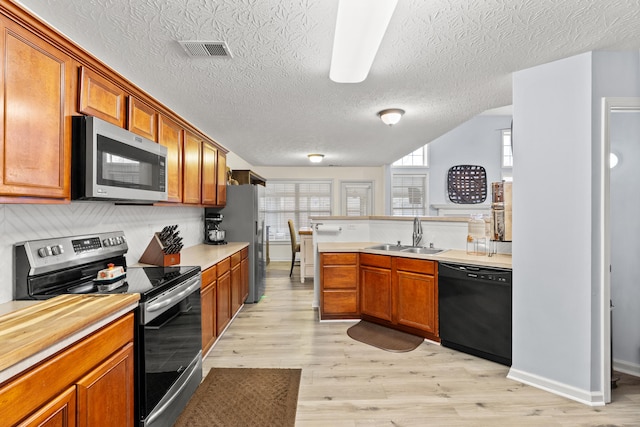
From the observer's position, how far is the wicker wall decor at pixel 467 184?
7488 millimetres

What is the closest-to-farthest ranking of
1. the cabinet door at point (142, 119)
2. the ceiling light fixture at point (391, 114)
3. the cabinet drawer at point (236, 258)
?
the cabinet door at point (142, 119) < the ceiling light fixture at point (391, 114) < the cabinet drawer at point (236, 258)

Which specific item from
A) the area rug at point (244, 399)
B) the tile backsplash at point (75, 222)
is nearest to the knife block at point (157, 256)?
the tile backsplash at point (75, 222)

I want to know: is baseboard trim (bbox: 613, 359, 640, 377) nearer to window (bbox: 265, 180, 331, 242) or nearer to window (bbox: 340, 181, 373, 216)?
window (bbox: 340, 181, 373, 216)

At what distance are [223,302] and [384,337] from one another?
1634mm

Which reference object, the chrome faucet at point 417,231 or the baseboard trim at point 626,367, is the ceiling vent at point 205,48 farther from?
the baseboard trim at point 626,367

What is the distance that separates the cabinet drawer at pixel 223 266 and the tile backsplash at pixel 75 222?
28.1 inches

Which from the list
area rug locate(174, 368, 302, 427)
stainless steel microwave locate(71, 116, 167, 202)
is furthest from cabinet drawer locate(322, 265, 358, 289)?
stainless steel microwave locate(71, 116, 167, 202)

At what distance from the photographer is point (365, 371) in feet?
8.16

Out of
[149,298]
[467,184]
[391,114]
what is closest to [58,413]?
[149,298]

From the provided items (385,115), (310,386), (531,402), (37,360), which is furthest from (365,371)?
(385,115)

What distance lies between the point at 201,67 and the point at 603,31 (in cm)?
246

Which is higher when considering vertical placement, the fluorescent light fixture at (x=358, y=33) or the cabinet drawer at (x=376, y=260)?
the fluorescent light fixture at (x=358, y=33)

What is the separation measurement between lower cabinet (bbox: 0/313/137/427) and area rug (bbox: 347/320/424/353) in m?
2.06

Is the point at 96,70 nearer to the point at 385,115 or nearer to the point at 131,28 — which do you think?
the point at 131,28
